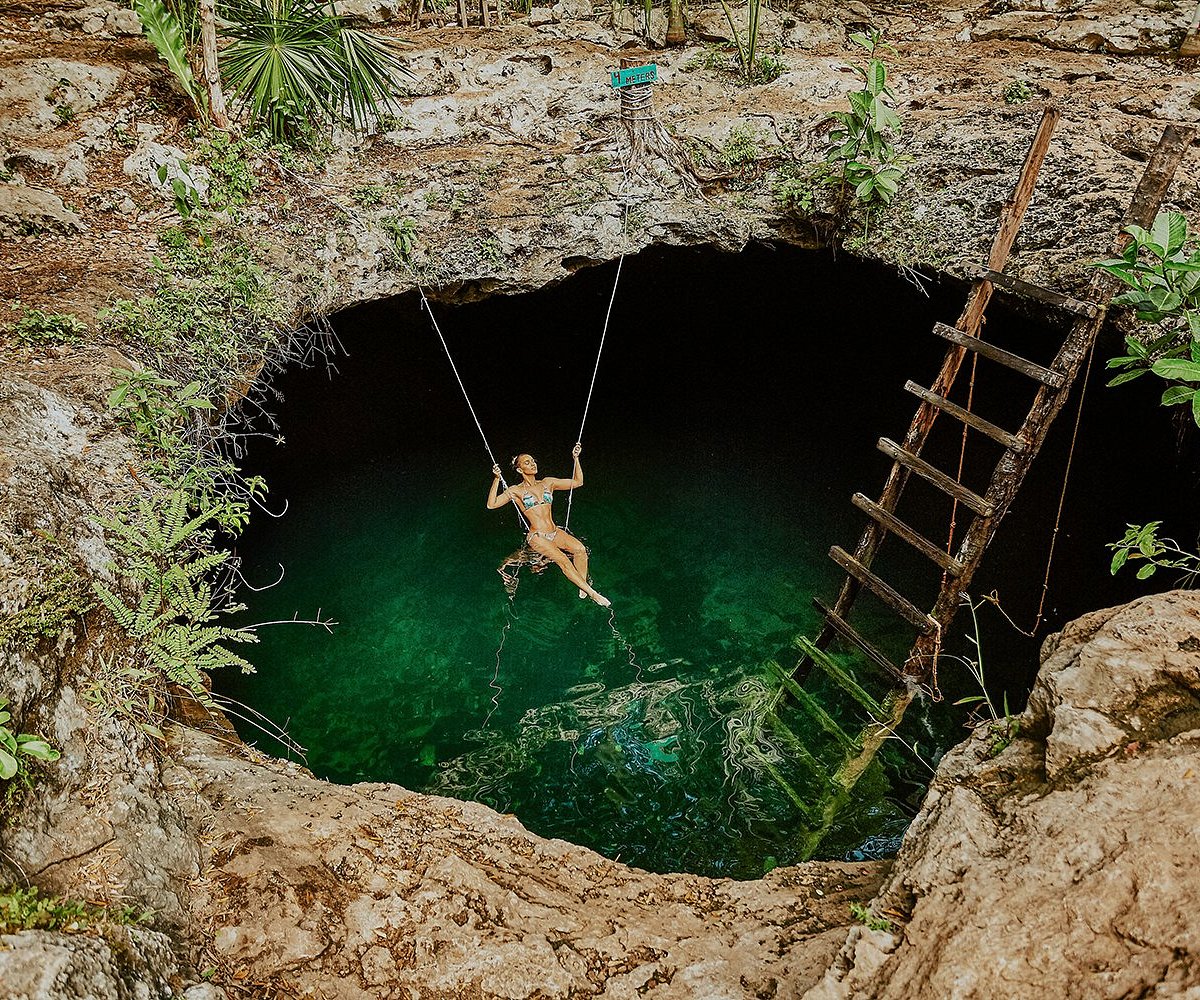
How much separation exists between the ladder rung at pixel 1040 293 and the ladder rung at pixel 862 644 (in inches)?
81.8

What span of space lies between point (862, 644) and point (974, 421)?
57.2 inches

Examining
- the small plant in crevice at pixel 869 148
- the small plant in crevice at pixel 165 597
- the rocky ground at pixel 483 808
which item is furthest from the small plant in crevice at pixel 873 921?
the small plant in crevice at pixel 869 148

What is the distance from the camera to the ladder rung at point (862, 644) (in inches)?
167

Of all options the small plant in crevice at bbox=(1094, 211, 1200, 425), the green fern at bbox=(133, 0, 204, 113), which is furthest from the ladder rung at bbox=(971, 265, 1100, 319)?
the green fern at bbox=(133, 0, 204, 113)

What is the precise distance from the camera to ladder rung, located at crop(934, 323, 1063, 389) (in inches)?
140

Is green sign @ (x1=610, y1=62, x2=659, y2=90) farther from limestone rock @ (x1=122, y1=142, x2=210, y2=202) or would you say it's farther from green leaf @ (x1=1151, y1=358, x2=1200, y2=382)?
green leaf @ (x1=1151, y1=358, x2=1200, y2=382)

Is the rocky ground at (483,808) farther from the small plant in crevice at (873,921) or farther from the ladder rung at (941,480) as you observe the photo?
the ladder rung at (941,480)

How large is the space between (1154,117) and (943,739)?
4455 millimetres

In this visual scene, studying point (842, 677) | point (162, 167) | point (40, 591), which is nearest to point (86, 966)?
point (40, 591)

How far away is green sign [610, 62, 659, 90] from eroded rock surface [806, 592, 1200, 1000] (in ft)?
13.8

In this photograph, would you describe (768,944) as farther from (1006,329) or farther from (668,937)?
(1006,329)

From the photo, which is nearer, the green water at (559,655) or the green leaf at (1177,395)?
the green leaf at (1177,395)

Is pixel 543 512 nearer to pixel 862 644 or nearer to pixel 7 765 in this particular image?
pixel 862 644

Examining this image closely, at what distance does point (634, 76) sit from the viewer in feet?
15.8
